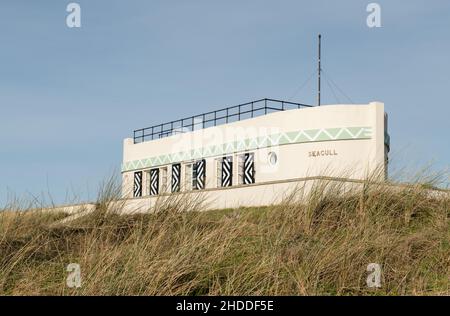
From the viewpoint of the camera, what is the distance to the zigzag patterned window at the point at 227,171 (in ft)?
115

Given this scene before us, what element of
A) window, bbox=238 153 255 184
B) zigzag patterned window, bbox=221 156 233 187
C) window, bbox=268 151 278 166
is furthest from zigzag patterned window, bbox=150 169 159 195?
window, bbox=268 151 278 166

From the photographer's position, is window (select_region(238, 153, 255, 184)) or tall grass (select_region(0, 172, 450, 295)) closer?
tall grass (select_region(0, 172, 450, 295))

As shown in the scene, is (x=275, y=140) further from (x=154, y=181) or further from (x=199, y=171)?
(x=154, y=181)

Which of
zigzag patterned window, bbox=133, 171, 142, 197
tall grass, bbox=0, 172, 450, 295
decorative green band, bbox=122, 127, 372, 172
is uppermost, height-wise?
decorative green band, bbox=122, 127, 372, 172

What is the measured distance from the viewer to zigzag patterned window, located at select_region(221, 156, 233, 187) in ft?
115

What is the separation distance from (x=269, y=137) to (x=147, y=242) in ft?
83.1

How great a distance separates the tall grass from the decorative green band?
19376 mm

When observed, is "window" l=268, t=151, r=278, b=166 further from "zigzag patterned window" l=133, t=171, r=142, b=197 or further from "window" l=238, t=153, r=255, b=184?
"zigzag patterned window" l=133, t=171, r=142, b=197

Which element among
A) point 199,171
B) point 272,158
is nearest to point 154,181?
point 199,171

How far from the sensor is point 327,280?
7559 millimetres

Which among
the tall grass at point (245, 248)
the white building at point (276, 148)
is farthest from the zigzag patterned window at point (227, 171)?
the tall grass at point (245, 248)

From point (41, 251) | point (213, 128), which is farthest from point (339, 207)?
point (213, 128)

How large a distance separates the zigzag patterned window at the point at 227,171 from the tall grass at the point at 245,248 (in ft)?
77.5
